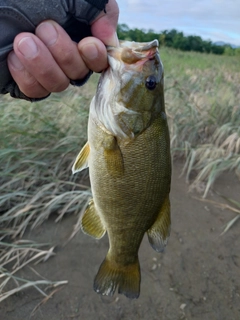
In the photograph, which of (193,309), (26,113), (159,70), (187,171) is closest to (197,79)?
(187,171)

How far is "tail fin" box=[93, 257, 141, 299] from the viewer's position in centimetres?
189

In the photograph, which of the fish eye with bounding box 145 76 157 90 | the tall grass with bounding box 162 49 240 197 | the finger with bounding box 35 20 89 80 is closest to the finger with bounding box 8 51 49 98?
the finger with bounding box 35 20 89 80

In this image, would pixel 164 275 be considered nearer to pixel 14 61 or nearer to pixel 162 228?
pixel 162 228

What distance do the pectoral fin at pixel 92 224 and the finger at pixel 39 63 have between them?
600mm

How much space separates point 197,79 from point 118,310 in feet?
14.3

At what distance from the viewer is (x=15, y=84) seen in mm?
1634

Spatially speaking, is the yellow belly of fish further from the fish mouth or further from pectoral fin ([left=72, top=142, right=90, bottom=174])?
the fish mouth

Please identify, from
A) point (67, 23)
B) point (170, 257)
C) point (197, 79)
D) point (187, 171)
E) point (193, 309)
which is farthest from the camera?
point (197, 79)

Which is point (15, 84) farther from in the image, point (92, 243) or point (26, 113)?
point (26, 113)

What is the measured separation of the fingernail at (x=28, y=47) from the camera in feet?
4.48

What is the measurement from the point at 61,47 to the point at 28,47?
0.12 metres

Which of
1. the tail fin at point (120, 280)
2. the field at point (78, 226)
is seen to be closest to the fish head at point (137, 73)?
the tail fin at point (120, 280)

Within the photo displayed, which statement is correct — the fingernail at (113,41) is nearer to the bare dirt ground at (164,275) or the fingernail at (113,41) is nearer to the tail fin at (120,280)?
the tail fin at (120,280)

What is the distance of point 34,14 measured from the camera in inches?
54.5
